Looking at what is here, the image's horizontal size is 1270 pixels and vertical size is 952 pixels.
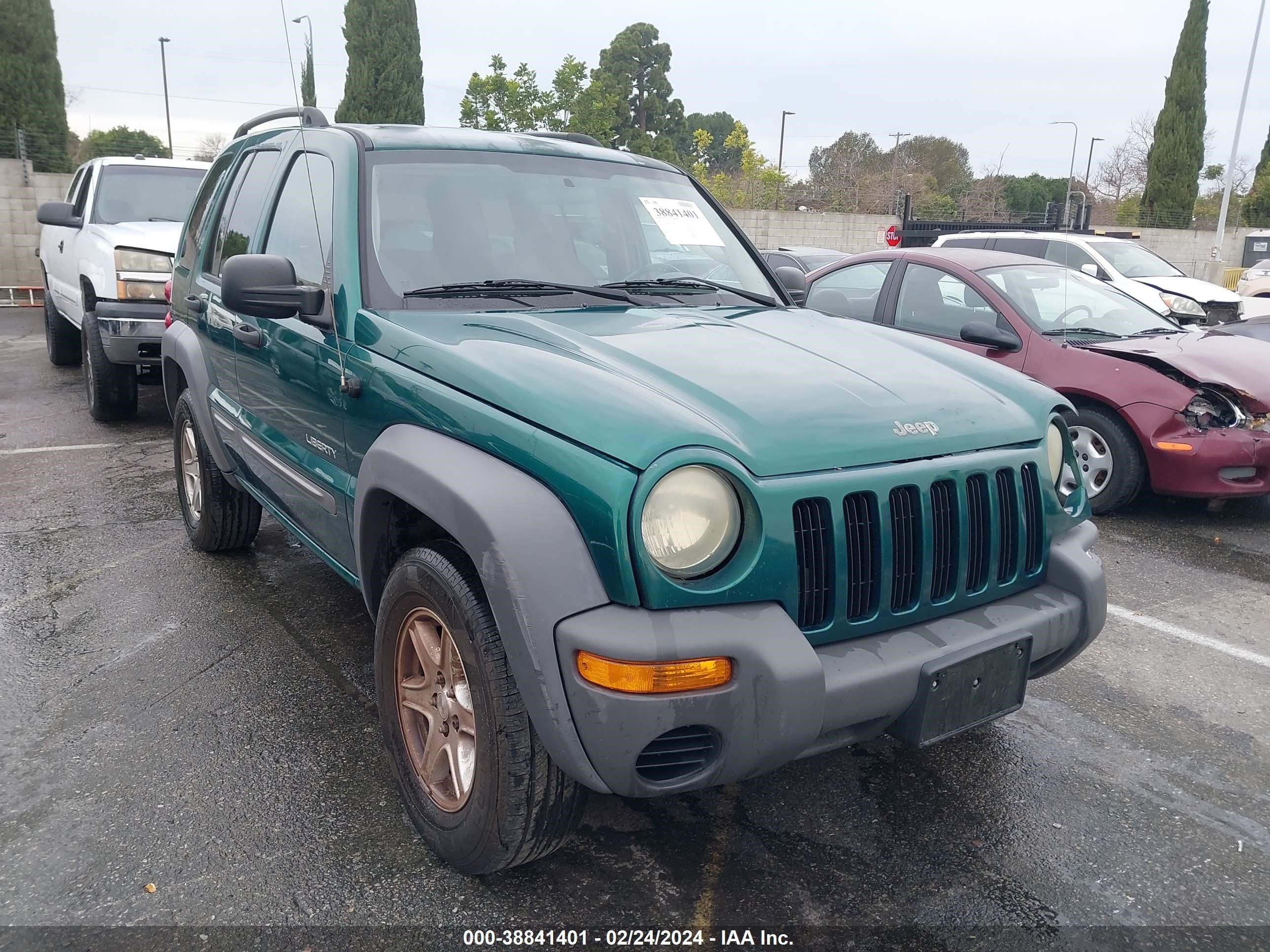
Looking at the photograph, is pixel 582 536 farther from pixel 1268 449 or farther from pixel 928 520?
pixel 1268 449

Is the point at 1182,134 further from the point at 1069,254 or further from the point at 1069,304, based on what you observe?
the point at 1069,304

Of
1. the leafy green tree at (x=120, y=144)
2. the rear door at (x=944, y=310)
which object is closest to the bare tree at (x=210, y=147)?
the leafy green tree at (x=120, y=144)

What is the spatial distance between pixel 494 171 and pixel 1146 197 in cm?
3388

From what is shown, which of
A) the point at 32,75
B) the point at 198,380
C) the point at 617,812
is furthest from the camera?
the point at 32,75

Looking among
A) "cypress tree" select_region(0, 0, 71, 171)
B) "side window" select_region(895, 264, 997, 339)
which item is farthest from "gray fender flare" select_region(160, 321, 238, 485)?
"cypress tree" select_region(0, 0, 71, 171)

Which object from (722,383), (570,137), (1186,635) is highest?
(570,137)

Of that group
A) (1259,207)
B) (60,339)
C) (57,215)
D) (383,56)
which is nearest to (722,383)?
(57,215)

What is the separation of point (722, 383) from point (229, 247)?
8.75 ft

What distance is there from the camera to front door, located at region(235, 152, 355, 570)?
3010mm

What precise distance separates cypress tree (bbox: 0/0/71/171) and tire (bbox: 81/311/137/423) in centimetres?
1419

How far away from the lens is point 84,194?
903 centimetres

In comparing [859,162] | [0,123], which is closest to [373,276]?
[0,123]

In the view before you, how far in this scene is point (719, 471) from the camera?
2094 millimetres

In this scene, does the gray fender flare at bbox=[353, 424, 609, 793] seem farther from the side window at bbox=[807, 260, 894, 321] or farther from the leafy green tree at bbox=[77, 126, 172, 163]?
the leafy green tree at bbox=[77, 126, 172, 163]
